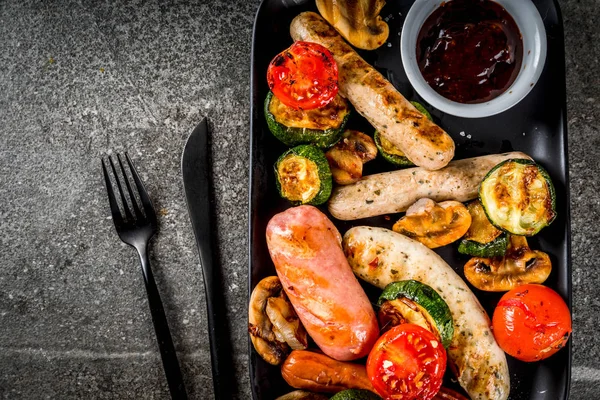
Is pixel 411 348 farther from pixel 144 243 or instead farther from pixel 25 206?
pixel 25 206

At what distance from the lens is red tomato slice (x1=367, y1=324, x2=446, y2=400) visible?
1.96 metres

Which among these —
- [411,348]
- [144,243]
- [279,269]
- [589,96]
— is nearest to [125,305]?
[144,243]

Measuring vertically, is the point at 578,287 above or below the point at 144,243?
below

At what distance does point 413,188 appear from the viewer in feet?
7.43

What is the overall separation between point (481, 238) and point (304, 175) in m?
0.80

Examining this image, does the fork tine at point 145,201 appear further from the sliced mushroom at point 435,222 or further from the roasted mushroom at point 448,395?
the roasted mushroom at point 448,395

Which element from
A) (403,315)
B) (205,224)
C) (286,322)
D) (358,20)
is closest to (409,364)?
(403,315)

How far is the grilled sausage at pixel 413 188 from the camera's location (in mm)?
2256

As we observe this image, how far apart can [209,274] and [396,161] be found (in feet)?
3.29

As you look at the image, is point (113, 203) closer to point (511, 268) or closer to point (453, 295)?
point (453, 295)

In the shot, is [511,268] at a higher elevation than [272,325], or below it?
higher

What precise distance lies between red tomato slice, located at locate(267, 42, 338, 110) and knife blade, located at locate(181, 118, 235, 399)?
23.4 inches

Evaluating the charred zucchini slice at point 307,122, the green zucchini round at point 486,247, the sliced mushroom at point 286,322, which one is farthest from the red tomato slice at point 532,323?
the charred zucchini slice at point 307,122

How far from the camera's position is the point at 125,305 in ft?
8.73
